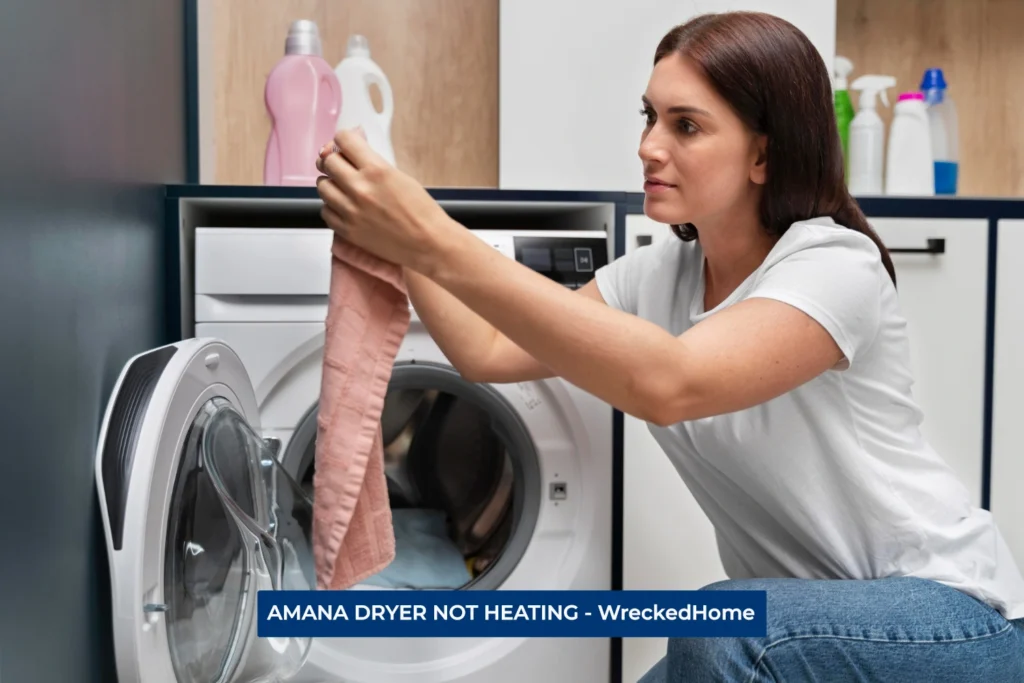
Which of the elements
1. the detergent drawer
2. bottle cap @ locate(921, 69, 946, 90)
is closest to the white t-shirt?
the detergent drawer

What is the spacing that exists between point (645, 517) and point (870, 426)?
22.8 inches

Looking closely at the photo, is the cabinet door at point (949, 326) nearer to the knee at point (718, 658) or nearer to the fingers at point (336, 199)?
the knee at point (718, 658)

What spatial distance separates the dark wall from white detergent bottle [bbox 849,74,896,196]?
56.8 inches

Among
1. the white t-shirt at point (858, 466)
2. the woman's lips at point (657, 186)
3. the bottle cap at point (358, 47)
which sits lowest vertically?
the white t-shirt at point (858, 466)

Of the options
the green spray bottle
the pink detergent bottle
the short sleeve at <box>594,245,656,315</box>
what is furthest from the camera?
the green spray bottle

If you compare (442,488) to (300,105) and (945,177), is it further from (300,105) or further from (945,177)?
(945,177)

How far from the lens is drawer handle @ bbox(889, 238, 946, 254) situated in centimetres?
165

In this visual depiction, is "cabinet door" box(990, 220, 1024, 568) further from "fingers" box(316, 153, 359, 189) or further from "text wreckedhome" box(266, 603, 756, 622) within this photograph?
"fingers" box(316, 153, 359, 189)

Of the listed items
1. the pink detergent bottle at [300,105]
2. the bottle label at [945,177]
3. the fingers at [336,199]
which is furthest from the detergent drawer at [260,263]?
the bottle label at [945,177]

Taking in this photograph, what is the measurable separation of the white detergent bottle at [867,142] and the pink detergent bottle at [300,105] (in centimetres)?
109

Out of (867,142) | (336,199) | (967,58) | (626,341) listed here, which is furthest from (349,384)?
(967,58)

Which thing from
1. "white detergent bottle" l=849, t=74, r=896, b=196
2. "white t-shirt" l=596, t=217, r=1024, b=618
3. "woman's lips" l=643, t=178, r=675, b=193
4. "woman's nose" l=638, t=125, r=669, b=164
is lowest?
"white t-shirt" l=596, t=217, r=1024, b=618

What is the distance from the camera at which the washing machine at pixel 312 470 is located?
3.60ft

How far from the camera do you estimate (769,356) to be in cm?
94
